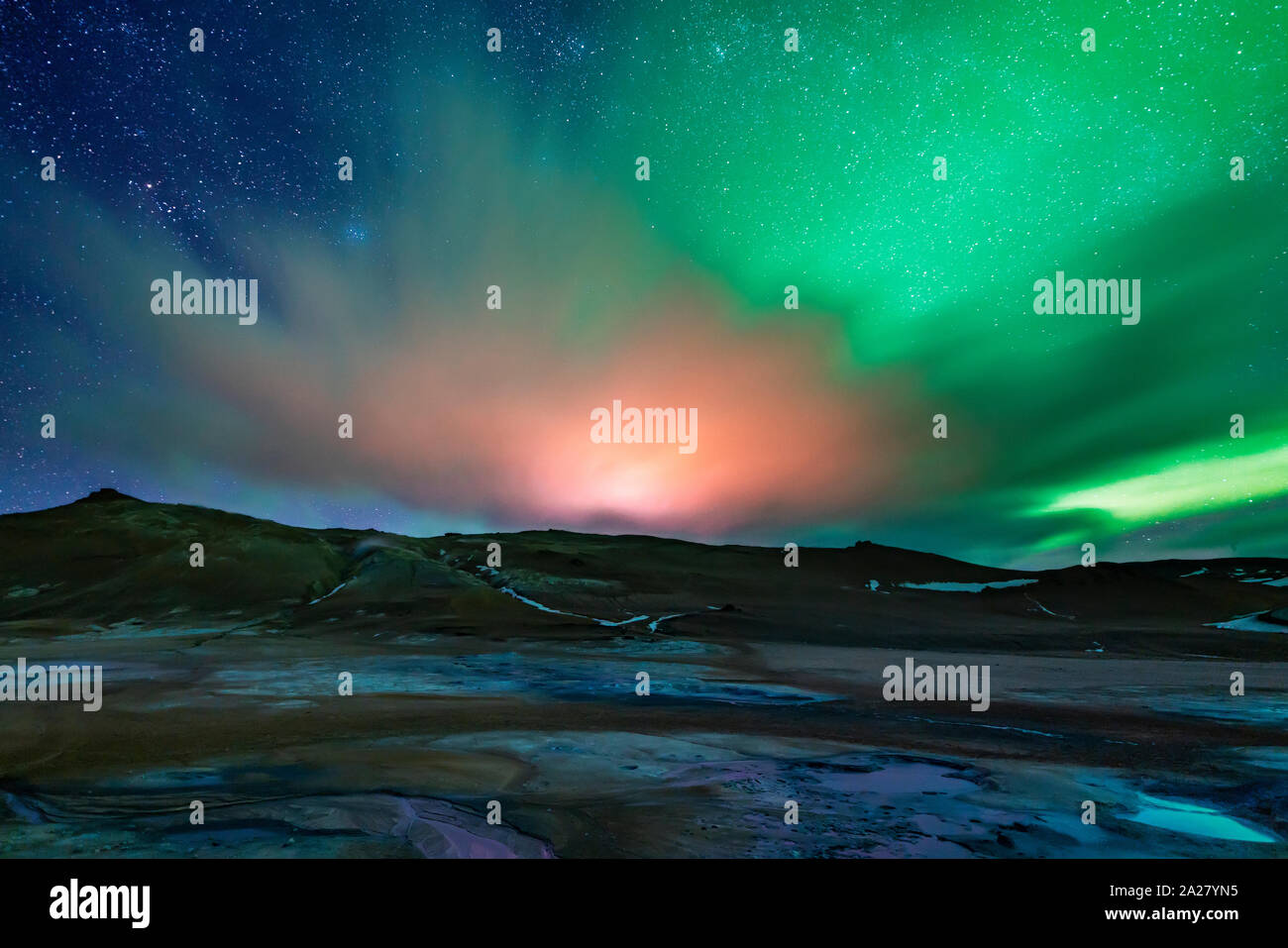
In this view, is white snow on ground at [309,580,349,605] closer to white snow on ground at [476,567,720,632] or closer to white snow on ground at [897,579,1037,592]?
white snow on ground at [476,567,720,632]

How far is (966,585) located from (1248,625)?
105ft

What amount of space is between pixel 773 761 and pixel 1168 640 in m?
51.4

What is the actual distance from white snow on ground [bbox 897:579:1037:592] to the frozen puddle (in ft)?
282

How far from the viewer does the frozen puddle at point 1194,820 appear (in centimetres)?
743

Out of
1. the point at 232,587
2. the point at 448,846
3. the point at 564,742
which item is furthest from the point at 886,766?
the point at 232,587

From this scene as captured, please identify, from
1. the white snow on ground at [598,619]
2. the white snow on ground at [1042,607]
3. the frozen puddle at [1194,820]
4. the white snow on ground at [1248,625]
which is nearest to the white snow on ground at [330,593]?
the white snow on ground at [598,619]

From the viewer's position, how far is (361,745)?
1149 centimetres

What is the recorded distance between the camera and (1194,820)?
7938 mm

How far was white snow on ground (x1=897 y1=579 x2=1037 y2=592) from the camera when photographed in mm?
88938

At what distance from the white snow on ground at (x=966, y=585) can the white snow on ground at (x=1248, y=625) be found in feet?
77.9

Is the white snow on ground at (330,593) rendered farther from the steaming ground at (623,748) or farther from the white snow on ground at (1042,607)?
the white snow on ground at (1042,607)

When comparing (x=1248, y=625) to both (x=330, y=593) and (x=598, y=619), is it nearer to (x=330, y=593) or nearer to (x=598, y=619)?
(x=598, y=619)

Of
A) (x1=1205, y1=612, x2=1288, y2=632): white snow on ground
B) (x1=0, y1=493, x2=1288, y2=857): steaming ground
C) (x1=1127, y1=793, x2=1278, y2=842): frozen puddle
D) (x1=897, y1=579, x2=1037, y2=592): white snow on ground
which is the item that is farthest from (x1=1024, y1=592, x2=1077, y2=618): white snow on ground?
(x1=1127, y1=793, x2=1278, y2=842): frozen puddle

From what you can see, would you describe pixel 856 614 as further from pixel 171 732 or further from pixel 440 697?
pixel 171 732
